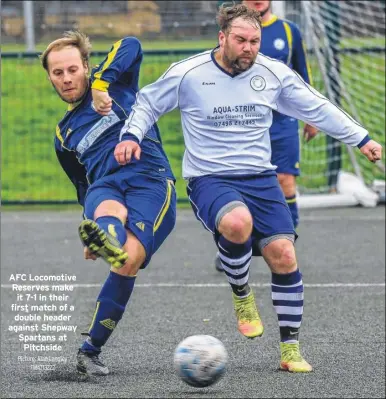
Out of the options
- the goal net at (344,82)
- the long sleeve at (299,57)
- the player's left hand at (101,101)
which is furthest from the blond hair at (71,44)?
the goal net at (344,82)

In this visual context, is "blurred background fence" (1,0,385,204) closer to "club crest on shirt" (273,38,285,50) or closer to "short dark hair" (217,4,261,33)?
"club crest on shirt" (273,38,285,50)

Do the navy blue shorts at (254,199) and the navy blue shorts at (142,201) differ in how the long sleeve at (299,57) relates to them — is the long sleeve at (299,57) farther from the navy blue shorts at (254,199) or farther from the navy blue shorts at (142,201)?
the navy blue shorts at (142,201)

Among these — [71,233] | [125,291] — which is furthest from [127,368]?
[71,233]

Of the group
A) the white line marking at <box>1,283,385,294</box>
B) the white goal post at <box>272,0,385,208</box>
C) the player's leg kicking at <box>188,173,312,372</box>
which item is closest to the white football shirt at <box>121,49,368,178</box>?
the player's leg kicking at <box>188,173,312,372</box>

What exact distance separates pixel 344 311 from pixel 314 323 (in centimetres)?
46

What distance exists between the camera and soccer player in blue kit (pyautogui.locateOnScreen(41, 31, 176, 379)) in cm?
699

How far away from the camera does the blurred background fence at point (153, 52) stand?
49.4 ft

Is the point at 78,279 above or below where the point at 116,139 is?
below

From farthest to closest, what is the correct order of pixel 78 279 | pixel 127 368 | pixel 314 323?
pixel 78 279, pixel 314 323, pixel 127 368

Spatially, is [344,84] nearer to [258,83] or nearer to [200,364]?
[258,83]

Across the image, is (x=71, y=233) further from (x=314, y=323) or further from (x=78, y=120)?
(x=78, y=120)

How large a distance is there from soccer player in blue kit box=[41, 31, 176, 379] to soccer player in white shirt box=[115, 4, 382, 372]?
8.0 inches

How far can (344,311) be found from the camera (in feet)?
30.9

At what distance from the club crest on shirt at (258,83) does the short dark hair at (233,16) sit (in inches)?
12.6
